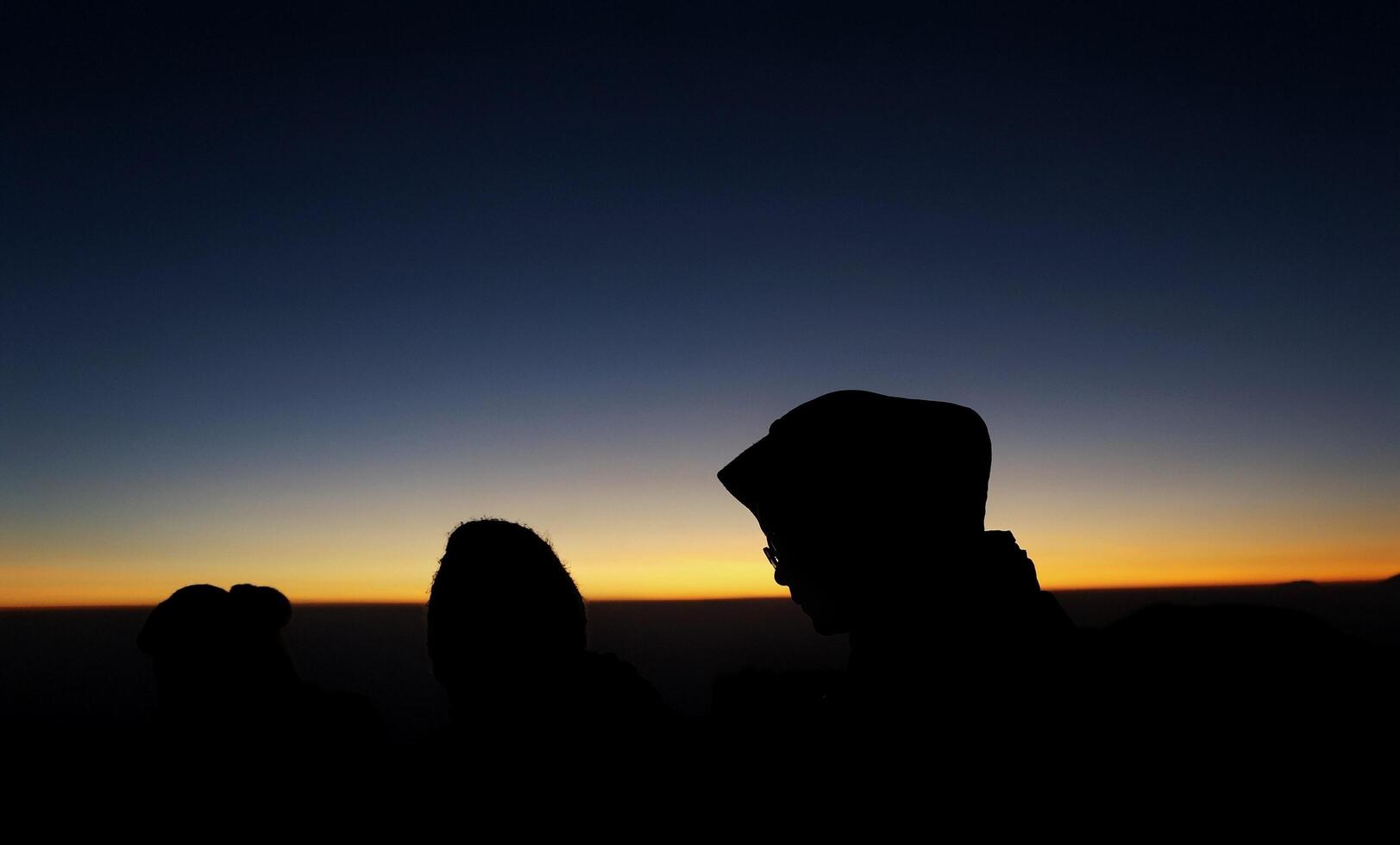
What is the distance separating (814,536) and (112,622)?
181 metres

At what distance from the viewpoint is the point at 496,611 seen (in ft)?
11.7

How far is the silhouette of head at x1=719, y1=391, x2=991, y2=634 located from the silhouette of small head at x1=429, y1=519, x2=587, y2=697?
159 centimetres

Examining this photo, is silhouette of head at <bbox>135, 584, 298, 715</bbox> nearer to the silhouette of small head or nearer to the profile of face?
the silhouette of small head

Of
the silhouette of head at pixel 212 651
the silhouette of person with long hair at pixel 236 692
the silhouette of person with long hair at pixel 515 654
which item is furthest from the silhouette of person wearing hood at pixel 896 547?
the silhouette of head at pixel 212 651

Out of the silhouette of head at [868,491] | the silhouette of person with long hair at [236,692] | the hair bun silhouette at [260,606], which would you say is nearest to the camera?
the silhouette of head at [868,491]

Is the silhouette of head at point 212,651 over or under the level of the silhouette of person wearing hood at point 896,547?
under

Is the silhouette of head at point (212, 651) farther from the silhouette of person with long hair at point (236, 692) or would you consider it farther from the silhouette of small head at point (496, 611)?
the silhouette of small head at point (496, 611)

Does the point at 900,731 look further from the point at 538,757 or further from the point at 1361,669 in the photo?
the point at 538,757

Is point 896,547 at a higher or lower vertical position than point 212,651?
higher

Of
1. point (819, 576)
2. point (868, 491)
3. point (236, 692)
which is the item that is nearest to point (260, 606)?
point (236, 692)

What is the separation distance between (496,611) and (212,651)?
2649 mm

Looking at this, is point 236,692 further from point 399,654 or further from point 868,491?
point 399,654

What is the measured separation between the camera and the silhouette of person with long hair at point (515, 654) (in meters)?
3.42

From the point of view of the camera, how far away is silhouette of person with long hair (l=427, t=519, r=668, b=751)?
342 centimetres
